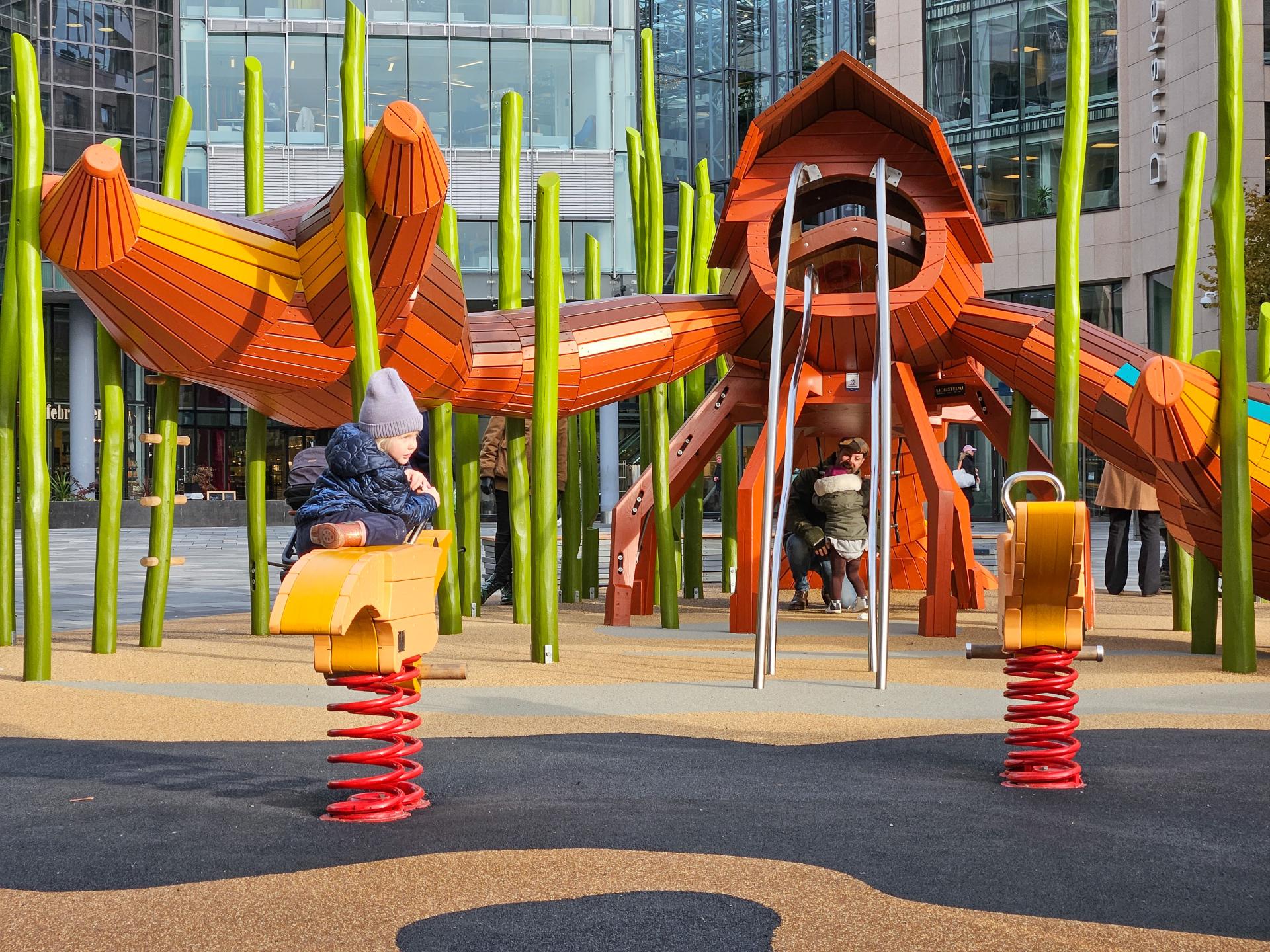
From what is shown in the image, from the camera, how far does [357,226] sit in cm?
644

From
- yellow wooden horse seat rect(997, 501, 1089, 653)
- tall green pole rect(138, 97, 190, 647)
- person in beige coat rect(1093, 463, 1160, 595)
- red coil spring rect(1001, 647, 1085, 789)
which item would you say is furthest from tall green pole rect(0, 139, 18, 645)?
person in beige coat rect(1093, 463, 1160, 595)

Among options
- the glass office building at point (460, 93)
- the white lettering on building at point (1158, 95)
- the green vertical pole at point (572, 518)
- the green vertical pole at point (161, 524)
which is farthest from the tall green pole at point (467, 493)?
the white lettering on building at point (1158, 95)

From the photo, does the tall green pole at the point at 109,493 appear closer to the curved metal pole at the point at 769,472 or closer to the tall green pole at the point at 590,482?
the curved metal pole at the point at 769,472

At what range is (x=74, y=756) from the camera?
15.9 feet

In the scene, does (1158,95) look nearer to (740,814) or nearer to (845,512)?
(845,512)

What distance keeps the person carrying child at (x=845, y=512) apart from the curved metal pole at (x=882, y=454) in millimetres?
1828

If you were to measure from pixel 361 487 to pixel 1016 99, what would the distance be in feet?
82.3

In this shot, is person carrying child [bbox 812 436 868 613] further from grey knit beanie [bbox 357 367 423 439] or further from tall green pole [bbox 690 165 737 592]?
grey knit beanie [bbox 357 367 423 439]

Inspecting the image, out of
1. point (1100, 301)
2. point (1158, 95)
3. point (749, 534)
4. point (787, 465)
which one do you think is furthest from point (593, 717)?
point (1100, 301)

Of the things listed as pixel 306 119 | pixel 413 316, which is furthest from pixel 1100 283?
pixel 413 316

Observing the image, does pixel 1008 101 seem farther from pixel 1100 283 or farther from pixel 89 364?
pixel 89 364

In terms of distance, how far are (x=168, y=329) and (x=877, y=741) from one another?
358 cm

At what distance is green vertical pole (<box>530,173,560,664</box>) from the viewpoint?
7.23 metres

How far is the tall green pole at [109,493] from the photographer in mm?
7398
